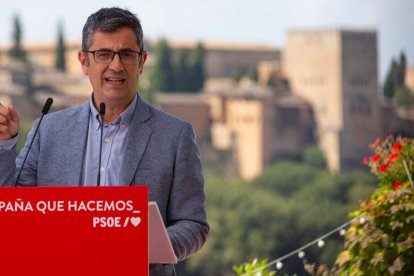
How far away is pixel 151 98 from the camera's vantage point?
4816cm

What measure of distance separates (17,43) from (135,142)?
51.3m

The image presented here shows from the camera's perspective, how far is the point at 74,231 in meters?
1.84

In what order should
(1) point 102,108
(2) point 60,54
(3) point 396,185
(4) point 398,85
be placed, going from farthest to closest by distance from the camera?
(4) point 398,85 < (2) point 60,54 < (3) point 396,185 < (1) point 102,108

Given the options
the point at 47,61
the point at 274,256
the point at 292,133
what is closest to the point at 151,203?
the point at 274,256

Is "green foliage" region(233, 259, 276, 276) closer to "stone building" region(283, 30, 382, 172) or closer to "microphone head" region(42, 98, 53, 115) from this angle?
"microphone head" region(42, 98, 53, 115)

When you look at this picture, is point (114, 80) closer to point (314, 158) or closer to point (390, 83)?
point (314, 158)

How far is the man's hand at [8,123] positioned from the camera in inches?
80.4

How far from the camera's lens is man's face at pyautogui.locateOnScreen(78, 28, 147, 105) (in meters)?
2.13

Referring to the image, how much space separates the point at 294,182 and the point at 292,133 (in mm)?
4216

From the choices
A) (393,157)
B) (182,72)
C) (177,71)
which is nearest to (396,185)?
(393,157)

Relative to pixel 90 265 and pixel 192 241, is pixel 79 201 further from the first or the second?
pixel 192 241

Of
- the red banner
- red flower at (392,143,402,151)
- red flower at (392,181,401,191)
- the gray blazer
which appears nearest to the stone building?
red flower at (392,143,402,151)

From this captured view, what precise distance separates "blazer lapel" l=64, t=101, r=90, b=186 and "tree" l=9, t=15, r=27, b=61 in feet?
165

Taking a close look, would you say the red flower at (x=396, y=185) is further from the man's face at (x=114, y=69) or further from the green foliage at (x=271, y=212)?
the green foliage at (x=271, y=212)
